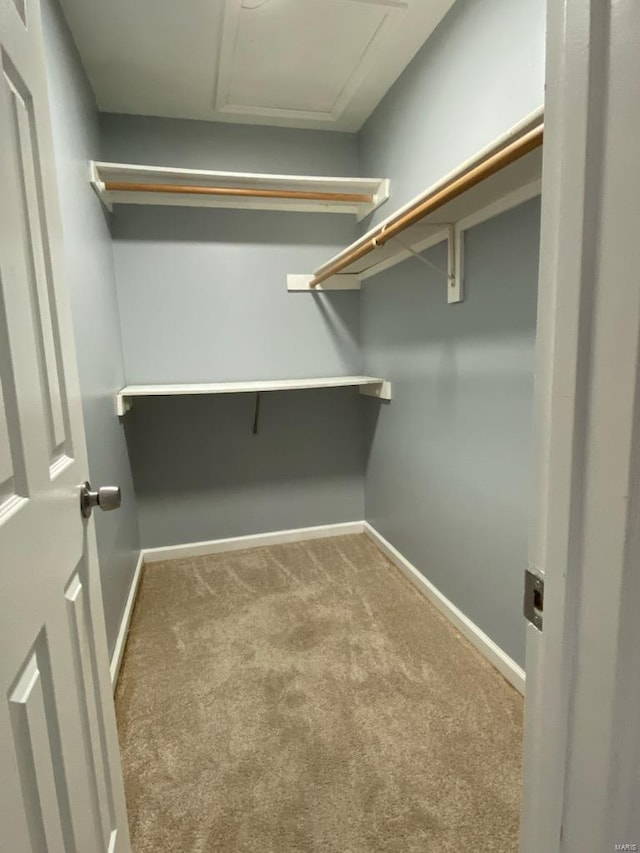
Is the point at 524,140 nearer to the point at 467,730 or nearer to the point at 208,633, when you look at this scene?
the point at 467,730

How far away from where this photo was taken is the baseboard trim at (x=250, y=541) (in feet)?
8.83

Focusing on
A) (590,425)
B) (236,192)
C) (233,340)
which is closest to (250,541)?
(233,340)

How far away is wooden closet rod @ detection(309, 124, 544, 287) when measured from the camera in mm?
1015

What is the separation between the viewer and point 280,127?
249 cm

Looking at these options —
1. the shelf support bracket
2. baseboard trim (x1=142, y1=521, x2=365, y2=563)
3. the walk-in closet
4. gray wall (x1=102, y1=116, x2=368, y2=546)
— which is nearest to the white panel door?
the walk-in closet

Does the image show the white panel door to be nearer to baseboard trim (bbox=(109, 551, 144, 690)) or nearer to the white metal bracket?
baseboard trim (bbox=(109, 551, 144, 690))

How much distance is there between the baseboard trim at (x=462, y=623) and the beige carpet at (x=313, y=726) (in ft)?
0.13

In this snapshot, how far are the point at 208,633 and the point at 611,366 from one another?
→ 2.00 metres

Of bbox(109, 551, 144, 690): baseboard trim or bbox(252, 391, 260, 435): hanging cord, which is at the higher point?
bbox(252, 391, 260, 435): hanging cord

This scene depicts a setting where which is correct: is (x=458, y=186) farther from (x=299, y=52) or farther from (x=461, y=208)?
(x=299, y=52)

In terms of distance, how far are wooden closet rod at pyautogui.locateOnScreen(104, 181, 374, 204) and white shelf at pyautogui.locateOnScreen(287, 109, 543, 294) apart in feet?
1.07

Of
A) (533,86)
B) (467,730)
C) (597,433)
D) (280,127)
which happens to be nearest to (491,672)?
(467,730)

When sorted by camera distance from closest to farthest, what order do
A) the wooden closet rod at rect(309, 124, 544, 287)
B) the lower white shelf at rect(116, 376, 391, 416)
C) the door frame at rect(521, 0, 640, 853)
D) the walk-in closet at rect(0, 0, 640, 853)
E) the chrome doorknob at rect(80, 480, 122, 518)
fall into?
the door frame at rect(521, 0, 640, 853) < the walk-in closet at rect(0, 0, 640, 853) < the chrome doorknob at rect(80, 480, 122, 518) < the wooden closet rod at rect(309, 124, 544, 287) < the lower white shelf at rect(116, 376, 391, 416)

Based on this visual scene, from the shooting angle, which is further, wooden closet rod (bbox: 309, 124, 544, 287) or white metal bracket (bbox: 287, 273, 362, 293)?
white metal bracket (bbox: 287, 273, 362, 293)
